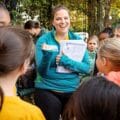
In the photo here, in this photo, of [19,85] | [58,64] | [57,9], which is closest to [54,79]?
[58,64]

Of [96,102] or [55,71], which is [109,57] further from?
[96,102]

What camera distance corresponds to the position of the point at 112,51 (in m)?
3.68

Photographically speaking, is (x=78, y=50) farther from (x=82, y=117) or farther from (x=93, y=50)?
(x=93, y=50)

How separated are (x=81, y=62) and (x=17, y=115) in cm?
212

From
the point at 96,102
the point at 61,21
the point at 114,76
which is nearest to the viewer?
the point at 96,102

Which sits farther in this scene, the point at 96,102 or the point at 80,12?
the point at 80,12

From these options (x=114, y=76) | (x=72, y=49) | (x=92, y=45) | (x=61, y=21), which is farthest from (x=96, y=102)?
(x=92, y=45)

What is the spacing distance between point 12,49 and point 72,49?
77.4 inches

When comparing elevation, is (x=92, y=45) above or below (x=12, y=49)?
below

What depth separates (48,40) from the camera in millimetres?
Result: 4605

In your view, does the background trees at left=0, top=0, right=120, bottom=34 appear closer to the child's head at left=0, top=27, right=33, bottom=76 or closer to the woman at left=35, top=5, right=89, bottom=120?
the woman at left=35, top=5, right=89, bottom=120

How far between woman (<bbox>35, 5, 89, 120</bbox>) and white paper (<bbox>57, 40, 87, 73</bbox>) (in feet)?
0.14

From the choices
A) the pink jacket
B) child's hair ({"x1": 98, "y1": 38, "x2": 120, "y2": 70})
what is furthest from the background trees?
the pink jacket

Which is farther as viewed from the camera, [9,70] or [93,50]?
[93,50]
